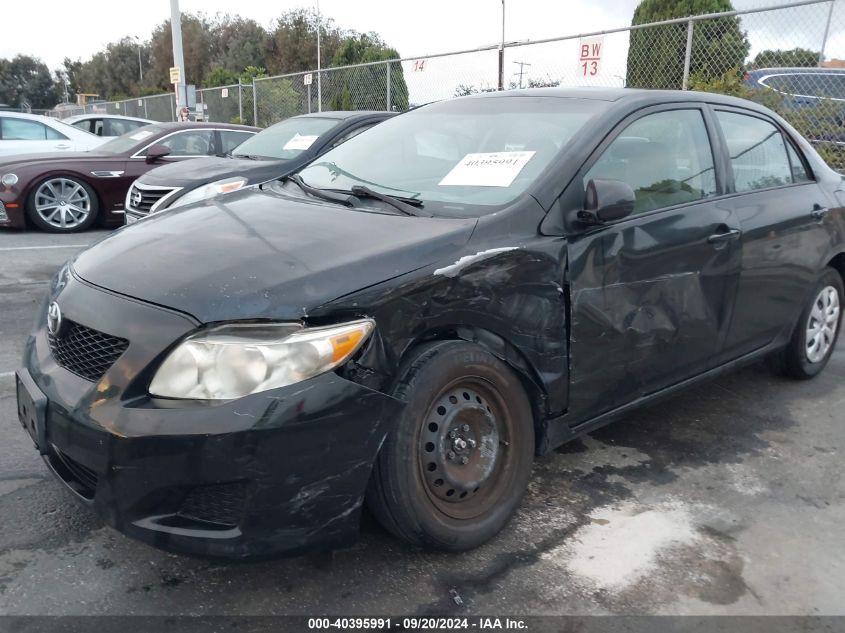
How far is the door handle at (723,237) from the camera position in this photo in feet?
11.5

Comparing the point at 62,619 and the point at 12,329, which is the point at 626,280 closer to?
the point at 62,619

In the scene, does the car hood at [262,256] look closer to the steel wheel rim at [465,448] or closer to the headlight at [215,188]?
the steel wheel rim at [465,448]

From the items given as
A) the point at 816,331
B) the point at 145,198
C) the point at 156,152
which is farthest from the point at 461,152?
the point at 156,152

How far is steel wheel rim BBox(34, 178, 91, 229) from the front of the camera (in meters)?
9.32

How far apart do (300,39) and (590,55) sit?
119 feet

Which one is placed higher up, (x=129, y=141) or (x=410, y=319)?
(x=129, y=141)

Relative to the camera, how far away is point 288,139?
320 inches

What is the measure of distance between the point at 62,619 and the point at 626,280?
232cm

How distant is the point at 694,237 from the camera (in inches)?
134

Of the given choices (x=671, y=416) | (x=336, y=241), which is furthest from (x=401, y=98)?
(x=336, y=241)

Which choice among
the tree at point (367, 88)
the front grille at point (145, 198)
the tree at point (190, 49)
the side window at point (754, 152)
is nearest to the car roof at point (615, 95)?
the side window at point (754, 152)

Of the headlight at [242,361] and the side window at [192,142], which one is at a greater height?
the side window at [192,142]

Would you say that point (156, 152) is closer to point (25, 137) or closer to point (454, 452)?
point (25, 137)

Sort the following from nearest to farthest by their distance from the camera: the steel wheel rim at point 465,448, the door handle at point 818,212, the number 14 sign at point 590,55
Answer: the steel wheel rim at point 465,448 < the door handle at point 818,212 < the number 14 sign at point 590,55
